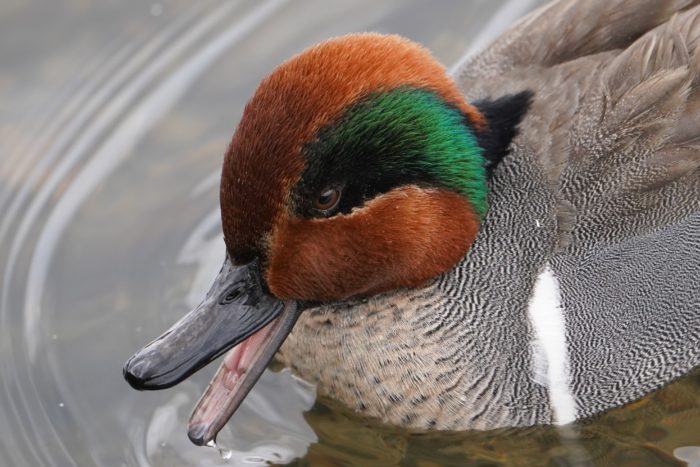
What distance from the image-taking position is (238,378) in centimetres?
452

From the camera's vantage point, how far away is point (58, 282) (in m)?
5.62

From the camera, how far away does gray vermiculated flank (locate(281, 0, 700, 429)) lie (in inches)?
177

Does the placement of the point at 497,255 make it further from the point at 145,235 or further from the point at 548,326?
the point at 145,235

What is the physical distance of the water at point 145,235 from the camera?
16.0ft

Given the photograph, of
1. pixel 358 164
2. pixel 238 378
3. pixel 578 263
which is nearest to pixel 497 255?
pixel 578 263

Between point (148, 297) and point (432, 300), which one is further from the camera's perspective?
point (148, 297)

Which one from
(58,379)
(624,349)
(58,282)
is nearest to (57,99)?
(58,282)

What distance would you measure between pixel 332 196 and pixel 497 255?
2.68 feet

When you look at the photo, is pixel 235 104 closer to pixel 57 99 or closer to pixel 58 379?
pixel 57 99

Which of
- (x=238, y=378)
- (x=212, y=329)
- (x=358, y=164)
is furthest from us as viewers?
(x=238, y=378)

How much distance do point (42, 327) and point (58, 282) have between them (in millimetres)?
271

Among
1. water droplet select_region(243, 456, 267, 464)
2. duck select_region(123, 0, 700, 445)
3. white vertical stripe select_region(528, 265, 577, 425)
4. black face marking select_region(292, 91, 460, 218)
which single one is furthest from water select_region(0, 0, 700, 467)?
black face marking select_region(292, 91, 460, 218)

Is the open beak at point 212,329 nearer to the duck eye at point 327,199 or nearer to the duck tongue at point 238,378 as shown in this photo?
the duck tongue at point 238,378

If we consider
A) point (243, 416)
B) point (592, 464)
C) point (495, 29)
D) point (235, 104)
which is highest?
point (235, 104)
